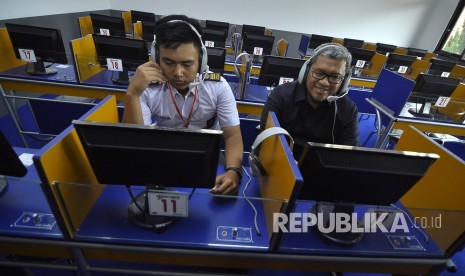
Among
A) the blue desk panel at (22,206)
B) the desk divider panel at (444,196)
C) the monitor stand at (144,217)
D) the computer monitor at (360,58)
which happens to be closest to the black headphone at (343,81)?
the desk divider panel at (444,196)

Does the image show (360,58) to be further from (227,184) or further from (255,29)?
(227,184)

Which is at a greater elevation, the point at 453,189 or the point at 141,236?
the point at 453,189

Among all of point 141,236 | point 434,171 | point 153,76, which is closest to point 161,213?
point 141,236

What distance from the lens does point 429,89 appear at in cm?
234

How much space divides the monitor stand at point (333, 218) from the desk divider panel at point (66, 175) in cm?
77

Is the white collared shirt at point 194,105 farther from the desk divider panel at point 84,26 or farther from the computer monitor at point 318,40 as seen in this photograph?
the computer monitor at point 318,40

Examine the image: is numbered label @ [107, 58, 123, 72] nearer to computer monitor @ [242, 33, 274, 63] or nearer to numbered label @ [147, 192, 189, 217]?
numbered label @ [147, 192, 189, 217]

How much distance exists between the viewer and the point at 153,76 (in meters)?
1.06

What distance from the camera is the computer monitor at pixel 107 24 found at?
354 cm

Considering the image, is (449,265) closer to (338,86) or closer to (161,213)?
(338,86)

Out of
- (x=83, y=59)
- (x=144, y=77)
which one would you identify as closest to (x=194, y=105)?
(x=144, y=77)

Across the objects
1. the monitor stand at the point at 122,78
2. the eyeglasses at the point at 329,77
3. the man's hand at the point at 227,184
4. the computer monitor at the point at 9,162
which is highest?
the eyeglasses at the point at 329,77

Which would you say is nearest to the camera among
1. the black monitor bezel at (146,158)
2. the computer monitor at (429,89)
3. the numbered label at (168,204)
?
the black monitor bezel at (146,158)

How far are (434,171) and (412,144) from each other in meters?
0.17
